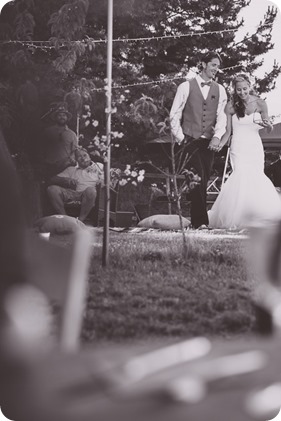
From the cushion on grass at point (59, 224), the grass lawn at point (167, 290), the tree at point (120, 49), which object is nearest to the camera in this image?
the grass lawn at point (167, 290)

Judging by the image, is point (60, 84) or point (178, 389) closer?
point (178, 389)

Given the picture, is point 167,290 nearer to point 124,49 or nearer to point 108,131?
point 108,131

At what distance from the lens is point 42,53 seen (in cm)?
152

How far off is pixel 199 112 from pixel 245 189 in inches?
8.1

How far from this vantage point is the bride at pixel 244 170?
4.91ft

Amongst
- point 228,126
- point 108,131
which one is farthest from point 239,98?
point 108,131

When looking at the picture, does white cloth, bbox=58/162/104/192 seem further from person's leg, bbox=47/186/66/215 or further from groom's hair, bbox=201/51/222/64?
groom's hair, bbox=201/51/222/64

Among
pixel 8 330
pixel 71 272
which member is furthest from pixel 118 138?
pixel 8 330

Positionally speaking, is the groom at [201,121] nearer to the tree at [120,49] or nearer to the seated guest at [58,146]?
the tree at [120,49]

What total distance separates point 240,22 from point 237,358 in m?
0.80

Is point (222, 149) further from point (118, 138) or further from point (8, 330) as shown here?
point (8, 330)

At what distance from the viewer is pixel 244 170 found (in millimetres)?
1528

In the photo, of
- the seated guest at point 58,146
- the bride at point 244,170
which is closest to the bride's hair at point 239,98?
the bride at point 244,170

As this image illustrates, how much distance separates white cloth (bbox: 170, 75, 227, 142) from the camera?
148 centimetres
